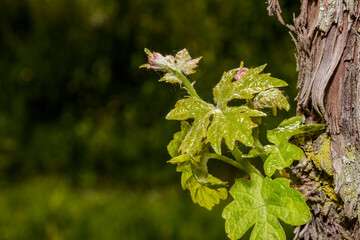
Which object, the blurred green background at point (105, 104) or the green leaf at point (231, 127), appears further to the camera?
the blurred green background at point (105, 104)

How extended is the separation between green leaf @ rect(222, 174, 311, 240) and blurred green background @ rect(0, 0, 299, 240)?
0.98 metres

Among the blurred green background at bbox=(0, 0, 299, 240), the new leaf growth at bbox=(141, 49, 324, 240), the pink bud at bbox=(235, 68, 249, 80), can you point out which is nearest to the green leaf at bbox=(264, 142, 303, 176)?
the new leaf growth at bbox=(141, 49, 324, 240)

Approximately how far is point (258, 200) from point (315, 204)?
9 cm

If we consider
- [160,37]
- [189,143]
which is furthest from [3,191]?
[189,143]

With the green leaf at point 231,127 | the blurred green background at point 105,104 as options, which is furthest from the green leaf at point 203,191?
the blurred green background at point 105,104

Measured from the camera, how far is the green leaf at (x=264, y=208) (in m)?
0.51

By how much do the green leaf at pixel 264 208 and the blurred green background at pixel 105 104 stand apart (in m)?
0.98

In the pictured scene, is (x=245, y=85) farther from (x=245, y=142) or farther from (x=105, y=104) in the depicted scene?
(x=105, y=104)

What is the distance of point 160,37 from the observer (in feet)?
5.62

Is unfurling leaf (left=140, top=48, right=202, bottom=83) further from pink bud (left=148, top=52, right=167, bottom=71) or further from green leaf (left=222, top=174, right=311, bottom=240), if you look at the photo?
green leaf (left=222, top=174, right=311, bottom=240)

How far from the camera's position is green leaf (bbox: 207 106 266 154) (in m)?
0.51

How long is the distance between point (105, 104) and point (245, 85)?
1344 mm

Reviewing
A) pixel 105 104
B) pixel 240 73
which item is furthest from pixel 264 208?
pixel 105 104

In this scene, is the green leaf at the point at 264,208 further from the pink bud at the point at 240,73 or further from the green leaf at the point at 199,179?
the pink bud at the point at 240,73
